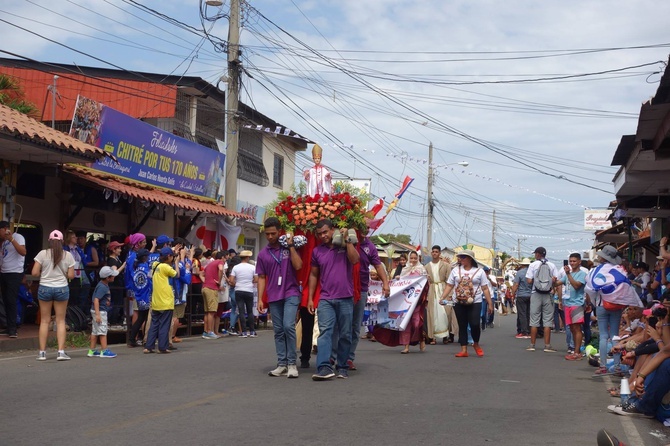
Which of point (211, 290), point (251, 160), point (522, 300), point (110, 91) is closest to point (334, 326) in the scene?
point (211, 290)

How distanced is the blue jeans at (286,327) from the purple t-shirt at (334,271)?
41cm

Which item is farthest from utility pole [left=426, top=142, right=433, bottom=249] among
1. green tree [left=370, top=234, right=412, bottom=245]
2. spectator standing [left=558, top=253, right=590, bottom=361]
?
spectator standing [left=558, top=253, right=590, bottom=361]

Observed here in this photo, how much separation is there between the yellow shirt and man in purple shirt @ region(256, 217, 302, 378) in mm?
3563

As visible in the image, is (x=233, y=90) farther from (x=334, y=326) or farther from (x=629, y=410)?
(x=629, y=410)

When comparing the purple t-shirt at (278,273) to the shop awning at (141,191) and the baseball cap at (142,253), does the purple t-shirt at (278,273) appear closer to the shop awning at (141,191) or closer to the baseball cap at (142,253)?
the baseball cap at (142,253)

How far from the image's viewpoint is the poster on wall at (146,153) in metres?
18.3

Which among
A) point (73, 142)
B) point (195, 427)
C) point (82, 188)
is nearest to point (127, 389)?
point (195, 427)

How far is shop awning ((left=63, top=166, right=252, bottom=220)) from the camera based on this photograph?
17422mm

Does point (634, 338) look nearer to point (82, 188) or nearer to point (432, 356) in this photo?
point (432, 356)

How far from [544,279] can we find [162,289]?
715 cm

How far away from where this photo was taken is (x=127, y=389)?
9219 mm

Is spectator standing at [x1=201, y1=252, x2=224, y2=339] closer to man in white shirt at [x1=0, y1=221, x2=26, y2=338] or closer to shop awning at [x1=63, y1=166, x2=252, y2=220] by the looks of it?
shop awning at [x1=63, y1=166, x2=252, y2=220]

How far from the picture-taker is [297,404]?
8.23 metres

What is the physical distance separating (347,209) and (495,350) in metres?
6.35
